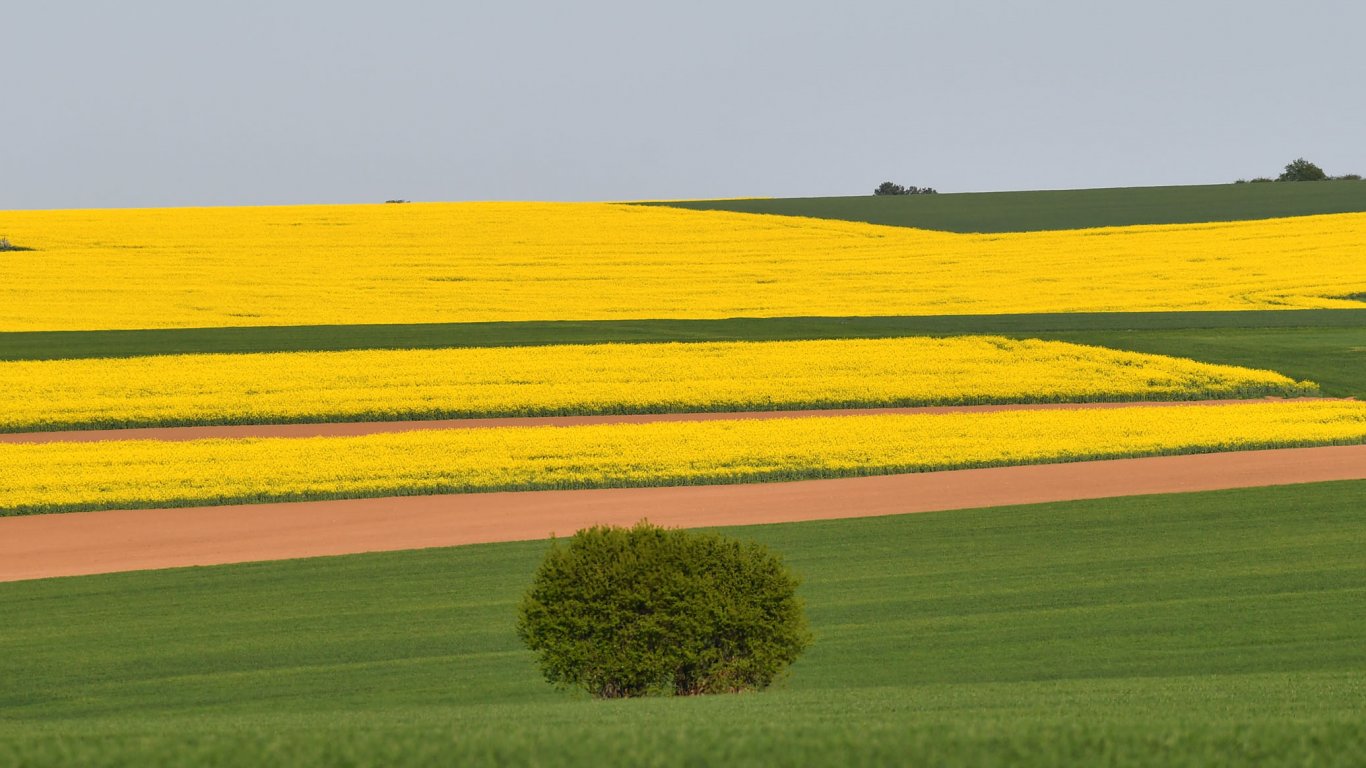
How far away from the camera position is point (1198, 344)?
1471 inches

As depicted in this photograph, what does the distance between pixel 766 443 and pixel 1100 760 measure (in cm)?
2177

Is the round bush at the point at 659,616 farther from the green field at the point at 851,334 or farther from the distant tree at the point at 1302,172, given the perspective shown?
the distant tree at the point at 1302,172

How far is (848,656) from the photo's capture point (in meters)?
13.9

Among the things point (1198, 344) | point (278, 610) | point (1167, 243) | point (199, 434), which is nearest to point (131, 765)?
point (278, 610)

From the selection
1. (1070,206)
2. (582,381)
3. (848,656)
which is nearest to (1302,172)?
(1070,206)

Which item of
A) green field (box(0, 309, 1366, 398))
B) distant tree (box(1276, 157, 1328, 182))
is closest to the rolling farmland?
green field (box(0, 309, 1366, 398))

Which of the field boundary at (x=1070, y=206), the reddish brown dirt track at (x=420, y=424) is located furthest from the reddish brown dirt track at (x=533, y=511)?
the field boundary at (x=1070, y=206)

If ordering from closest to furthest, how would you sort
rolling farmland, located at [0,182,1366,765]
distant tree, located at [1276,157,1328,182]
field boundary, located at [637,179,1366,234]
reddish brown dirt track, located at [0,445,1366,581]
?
rolling farmland, located at [0,182,1366,765], reddish brown dirt track, located at [0,445,1366,581], field boundary, located at [637,179,1366,234], distant tree, located at [1276,157,1328,182]

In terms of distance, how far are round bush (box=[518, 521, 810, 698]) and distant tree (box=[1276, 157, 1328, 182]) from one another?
9009cm

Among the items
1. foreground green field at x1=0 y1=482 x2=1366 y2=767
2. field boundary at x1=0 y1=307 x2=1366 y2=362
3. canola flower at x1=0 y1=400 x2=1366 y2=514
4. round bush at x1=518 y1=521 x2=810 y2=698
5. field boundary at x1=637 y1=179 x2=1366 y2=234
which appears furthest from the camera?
field boundary at x1=637 y1=179 x2=1366 y2=234

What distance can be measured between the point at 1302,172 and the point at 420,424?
77211 millimetres

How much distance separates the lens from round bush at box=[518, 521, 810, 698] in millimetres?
11312

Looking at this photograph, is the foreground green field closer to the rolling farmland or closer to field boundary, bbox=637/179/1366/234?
the rolling farmland

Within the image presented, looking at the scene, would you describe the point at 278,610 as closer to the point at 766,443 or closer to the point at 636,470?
the point at 636,470
